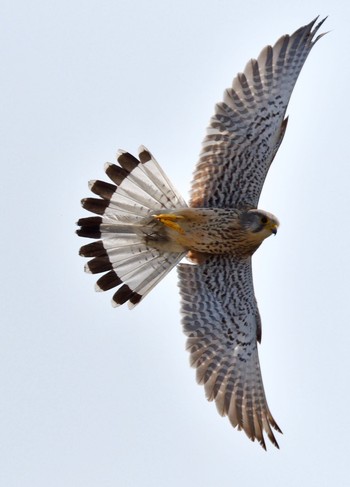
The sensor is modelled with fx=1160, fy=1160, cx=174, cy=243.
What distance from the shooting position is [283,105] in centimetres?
1010

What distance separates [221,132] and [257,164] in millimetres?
417

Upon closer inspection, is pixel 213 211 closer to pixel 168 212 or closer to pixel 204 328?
pixel 168 212

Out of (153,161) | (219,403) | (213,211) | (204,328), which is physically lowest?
(219,403)

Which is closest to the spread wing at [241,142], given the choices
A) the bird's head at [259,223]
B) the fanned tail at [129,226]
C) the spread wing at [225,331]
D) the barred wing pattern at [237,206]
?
the barred wing pattern at [237,206]

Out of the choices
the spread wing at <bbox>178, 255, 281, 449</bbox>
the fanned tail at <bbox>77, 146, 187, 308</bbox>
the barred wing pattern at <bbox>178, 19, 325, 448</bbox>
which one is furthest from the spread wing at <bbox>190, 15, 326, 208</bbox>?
the spread wing at <bbox>178, 255, 281, 449</bbox>

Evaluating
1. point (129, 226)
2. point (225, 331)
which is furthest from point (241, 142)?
point (225, 331)

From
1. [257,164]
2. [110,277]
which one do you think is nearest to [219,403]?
[110,277]

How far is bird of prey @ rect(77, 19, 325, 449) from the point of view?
392 inches

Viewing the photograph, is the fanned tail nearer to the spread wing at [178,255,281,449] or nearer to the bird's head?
the spread wing at [178,255,281,449]

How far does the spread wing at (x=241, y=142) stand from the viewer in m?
10.0

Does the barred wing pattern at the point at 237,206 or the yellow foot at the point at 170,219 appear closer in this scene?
the yellow foot at the point at 170,219

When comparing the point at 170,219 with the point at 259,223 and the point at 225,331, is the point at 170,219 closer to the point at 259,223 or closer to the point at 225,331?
the point at 259,223

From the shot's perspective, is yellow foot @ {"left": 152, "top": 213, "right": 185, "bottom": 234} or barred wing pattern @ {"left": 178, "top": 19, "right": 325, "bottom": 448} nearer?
yellow foot @ {"left": 152, "top": 213, "right": 185, "bottom": 234}

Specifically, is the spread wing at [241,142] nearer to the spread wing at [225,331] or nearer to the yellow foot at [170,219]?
the yellow foot at [170,219]
